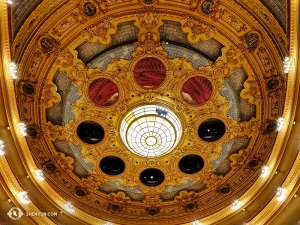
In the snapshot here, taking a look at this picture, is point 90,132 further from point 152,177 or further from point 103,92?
point 152,177

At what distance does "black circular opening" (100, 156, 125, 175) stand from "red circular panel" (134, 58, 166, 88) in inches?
157

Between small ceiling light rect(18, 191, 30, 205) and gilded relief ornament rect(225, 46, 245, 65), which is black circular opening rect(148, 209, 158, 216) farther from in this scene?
gilded relief ornament rect(225, 46, 245, 65)

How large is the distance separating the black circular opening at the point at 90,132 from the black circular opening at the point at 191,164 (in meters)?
4.06

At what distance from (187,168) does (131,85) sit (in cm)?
488

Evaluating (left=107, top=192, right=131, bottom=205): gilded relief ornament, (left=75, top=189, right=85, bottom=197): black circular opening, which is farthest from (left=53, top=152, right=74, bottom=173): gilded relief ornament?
(left=107, top=192, right=131, bottom=205): gilded relief ornament

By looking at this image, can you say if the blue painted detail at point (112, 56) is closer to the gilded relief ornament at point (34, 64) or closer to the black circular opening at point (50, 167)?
the gilded relief ornament at point (34, 64)

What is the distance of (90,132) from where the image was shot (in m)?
15.9

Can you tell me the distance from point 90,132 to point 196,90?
5201mm

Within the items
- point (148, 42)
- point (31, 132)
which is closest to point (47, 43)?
point (31, 132)

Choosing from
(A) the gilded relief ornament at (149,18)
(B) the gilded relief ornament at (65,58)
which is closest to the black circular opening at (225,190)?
(A) the gilded relief ornament at (149,18)

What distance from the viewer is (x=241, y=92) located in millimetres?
14594

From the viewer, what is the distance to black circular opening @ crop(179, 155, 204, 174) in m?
16.3

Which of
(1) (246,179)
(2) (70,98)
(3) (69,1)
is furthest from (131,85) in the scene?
(1) (246,179)

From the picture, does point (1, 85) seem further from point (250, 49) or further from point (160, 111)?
point (250, 49)
